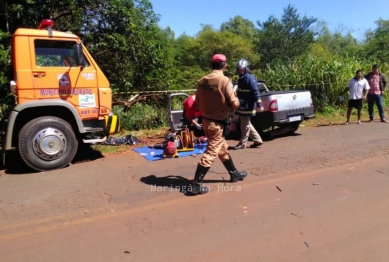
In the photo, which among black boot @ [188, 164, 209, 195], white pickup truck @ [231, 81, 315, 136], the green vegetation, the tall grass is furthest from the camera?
the tall grass

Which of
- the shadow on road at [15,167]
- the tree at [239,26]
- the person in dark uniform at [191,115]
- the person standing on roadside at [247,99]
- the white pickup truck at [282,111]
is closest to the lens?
the shadow on road at [15,167]

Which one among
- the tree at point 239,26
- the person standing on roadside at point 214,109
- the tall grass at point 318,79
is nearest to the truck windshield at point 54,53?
the person standing on roadside at point 214,109

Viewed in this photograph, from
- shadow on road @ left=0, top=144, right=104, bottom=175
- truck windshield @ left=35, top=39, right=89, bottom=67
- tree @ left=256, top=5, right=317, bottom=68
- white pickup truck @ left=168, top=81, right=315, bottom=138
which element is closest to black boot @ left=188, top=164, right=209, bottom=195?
shadow on road @ left=0, top=144, right=104, bottom=175

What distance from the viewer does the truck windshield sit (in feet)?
19.3

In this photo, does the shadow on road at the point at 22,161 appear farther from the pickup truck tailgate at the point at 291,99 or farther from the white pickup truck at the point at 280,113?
the pickup truck tailgate at the point at 291,99

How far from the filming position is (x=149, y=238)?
3.52 metres

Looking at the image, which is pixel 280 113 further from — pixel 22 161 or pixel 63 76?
pixel 22 161

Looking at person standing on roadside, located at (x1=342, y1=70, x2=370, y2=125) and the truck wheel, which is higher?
person standing on roadside, located at (x1=342, y1=70, x2=370, y2=125)

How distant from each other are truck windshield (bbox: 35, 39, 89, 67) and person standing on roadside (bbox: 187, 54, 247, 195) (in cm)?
267

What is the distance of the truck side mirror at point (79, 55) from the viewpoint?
6.07m

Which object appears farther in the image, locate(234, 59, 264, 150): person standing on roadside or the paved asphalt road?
locate(234, 59, 264, 150): person standing on roadside

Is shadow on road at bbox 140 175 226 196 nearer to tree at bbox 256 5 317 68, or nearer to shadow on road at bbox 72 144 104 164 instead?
shadow on road at bbox 72 144 104 164

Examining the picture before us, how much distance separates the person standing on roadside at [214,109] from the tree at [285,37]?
134ft

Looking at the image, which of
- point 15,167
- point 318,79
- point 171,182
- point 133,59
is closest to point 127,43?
point 133,59
